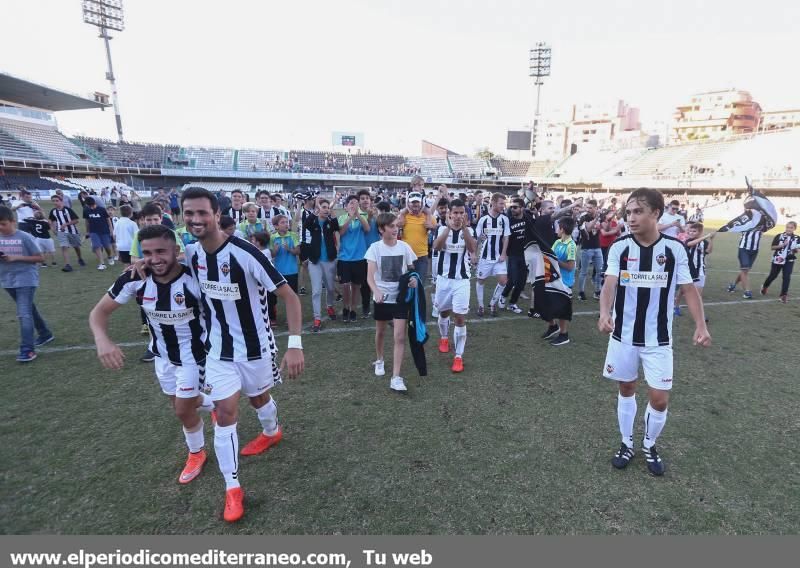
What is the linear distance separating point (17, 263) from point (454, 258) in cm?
587

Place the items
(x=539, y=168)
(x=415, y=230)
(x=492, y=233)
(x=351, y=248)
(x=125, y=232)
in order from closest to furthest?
(x=415, y=230) → (x=351, y=248) → (x=492, y=233) → (x=125, y=232) → (x=539, y=168)

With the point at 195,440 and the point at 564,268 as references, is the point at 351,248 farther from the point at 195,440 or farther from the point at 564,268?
the point at 195,440

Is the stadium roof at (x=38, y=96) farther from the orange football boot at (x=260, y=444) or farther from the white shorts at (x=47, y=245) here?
the orange football boot at (x=260, y=444)

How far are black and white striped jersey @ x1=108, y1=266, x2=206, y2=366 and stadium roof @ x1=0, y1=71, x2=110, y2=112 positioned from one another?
55833 millimetres

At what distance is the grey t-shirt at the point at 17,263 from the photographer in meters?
5.29

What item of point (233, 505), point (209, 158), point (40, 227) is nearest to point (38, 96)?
point (209, 158)

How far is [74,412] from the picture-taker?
13.6 ft

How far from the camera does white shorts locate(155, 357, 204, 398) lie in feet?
10.1

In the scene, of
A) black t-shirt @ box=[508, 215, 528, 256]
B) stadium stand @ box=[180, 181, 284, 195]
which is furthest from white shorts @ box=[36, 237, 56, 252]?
stadium stand @ box=[180, 181, 284, 195]

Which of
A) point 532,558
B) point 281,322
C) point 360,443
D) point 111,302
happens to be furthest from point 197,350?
Answer: point 281,322

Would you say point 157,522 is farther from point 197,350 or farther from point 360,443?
point 360,443

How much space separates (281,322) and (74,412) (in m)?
3.46

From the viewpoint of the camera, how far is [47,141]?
1879 inches

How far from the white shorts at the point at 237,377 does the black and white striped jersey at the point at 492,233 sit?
5250mm
